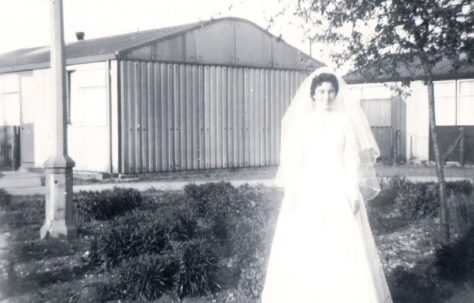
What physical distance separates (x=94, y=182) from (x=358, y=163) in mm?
10869

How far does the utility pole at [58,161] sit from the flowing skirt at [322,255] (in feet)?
11.8

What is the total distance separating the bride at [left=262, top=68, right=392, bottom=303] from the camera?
16.6ft

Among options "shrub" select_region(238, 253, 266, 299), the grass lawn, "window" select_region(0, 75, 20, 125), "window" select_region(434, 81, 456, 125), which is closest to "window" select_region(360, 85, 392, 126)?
"window" select_region(434, 81, 456, 125)

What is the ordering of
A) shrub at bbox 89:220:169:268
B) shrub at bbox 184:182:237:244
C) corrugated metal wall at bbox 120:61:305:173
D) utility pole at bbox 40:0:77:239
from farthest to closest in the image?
corrugated metal wall at bbox 120:61:305:173
shrub at bbox 184:182:237:244
utility pole at bbox 40:0:77:239
shrub at bbox 89:220:169:268

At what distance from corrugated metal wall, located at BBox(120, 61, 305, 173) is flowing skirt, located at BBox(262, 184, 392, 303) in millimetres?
10934

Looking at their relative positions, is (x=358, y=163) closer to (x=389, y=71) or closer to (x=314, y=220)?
(x=314, y=220)

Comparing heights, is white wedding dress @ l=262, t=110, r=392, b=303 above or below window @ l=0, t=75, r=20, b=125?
below

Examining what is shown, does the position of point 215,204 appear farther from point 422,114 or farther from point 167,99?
point 422,114

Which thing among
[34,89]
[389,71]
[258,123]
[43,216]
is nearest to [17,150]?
[34,89]

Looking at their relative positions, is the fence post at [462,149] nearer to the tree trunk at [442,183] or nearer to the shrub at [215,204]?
the shrub at [215,204]

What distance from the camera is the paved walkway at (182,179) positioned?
1365 centimetres

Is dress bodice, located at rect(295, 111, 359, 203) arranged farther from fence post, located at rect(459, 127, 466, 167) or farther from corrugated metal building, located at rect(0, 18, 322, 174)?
fence post, located at rect(459, 127, 466, 167)

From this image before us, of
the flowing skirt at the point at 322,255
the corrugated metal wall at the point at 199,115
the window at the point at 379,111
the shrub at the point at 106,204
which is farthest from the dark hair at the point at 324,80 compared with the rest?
the window at the point at 379,111

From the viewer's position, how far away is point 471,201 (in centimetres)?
999
